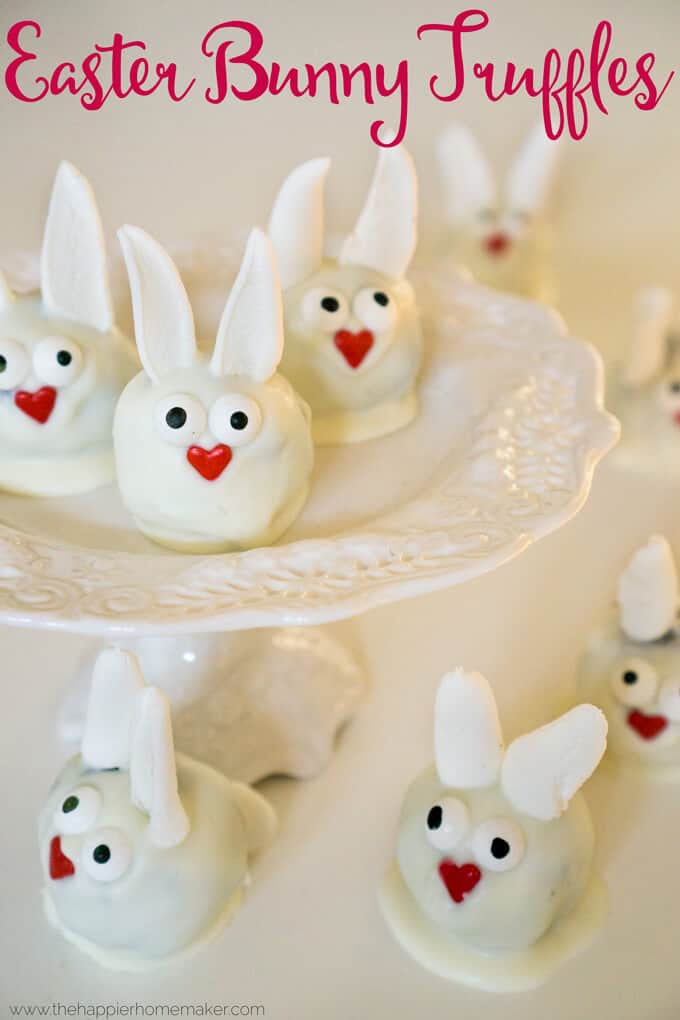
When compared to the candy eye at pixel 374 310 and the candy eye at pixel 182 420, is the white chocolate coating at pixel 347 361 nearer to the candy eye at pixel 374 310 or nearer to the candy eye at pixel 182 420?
the candy eye at pixel 374 310

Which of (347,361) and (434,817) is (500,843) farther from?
(347,361)

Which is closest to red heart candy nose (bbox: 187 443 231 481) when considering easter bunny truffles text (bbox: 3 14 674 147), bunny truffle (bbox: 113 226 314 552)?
bunny truffle (bbox: 113 226 314 552)

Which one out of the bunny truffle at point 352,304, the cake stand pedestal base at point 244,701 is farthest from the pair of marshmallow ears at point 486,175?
the cake stand pedestal base at point 244,701

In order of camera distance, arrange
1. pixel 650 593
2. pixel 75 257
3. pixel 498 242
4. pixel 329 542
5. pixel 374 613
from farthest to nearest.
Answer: pixel 498 242 → pixel 374 613 → pixel 650 593 → pixel 75 257 → pixel 329 542

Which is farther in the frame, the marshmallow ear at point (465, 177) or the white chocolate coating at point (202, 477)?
the marshmallow ear at point (465, 177)

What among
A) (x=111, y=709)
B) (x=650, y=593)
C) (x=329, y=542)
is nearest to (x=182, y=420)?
(x=329, y=542)

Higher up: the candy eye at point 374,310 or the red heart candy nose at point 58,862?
the candy eye at point 374,310

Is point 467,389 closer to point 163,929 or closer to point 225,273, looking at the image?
point 225,273

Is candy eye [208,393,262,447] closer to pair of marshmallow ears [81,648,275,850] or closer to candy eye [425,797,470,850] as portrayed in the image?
pair of marshmallow ears [81,648,275,850]
